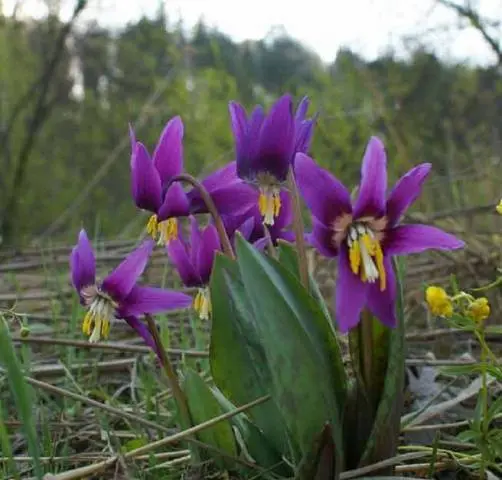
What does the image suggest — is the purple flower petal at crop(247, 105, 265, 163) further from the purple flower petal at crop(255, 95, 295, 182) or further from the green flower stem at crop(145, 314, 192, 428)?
the green flower stem at crop(145, 314, 192, 428)

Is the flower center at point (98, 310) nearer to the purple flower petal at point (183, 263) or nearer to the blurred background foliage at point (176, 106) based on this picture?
the purple flower petal at point (183, 263)

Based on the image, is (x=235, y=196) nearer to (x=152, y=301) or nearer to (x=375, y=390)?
(x=152, y=301)

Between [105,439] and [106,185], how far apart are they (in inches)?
220

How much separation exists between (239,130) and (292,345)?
26 centimetres

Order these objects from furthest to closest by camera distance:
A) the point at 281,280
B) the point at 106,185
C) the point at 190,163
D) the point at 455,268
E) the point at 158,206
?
the point at 106,185 → the point at 190,163 → the point at 455,268 → the point at 158,206 → the point at 281,280

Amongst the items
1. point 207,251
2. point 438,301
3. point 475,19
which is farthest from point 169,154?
point 475,19

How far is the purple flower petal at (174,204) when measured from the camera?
3.30 ft

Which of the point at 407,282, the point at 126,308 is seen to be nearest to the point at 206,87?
the point at 407,282

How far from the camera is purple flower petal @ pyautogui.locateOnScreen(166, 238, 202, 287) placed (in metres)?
1.12

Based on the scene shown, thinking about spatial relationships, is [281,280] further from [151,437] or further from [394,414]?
[151,437]

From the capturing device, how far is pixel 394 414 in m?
0.97

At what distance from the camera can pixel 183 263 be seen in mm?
1123

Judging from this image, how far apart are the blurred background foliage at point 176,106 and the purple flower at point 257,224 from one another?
2705 mm

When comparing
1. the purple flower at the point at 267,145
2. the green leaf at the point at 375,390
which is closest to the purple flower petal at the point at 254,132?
the purple flower at the point at 267,145
